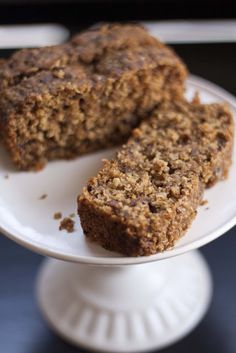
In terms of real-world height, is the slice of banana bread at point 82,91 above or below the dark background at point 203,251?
above

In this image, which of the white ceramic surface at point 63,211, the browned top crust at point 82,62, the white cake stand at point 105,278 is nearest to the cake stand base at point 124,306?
the white cake stand at point 105,278

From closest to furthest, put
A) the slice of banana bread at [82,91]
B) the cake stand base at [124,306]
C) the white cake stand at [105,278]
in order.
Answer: the white cake stand at [105,278]
the slice of banana bread at [82,91]
the cake stand base at [124,306]

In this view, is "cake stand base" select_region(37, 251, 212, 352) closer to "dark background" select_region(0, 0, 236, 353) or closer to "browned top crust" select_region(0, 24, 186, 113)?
"dark background" select_region(0, 0, 236, 353)

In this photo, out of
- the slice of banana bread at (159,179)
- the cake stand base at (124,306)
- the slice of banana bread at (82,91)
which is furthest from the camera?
the cake stand base at (124,306)

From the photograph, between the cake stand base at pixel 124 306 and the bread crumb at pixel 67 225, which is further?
the cake stand base at pixel 124 306

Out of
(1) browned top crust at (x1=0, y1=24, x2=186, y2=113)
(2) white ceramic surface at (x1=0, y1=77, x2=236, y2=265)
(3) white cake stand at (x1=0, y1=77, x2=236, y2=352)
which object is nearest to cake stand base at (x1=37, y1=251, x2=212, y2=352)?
(3) white cake stand at (x1=0, y1=77, x2=236, y2=352)

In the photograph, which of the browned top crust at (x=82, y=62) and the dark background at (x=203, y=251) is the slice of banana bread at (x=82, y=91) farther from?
the dark background at (x=203, y=251)

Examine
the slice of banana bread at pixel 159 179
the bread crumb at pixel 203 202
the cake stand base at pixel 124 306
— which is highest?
the slice of banana bread at pixel 159 179
